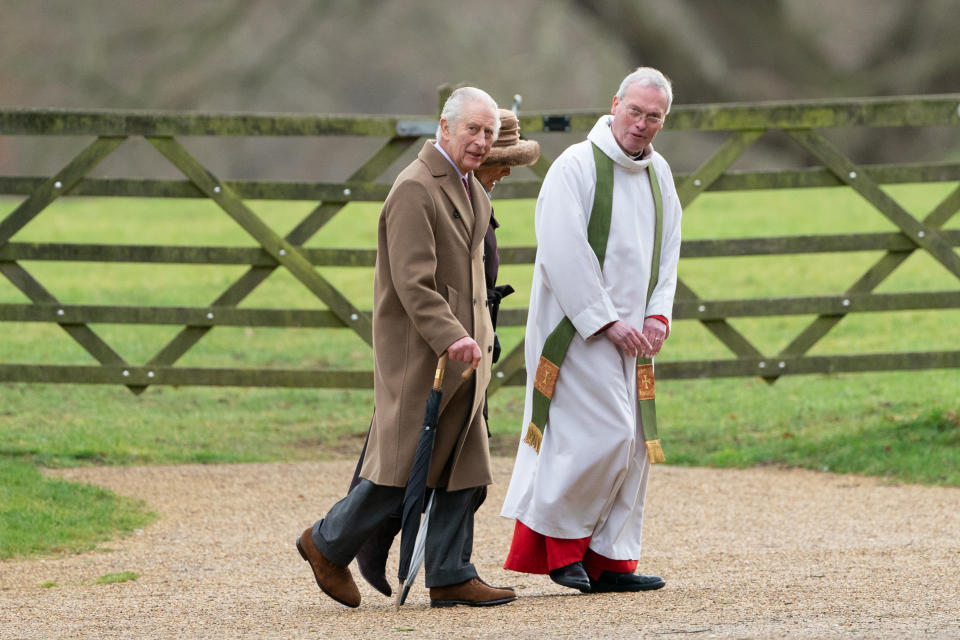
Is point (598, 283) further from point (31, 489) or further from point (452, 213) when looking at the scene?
point (31, 489)

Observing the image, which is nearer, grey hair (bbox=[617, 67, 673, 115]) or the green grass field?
grey hair (bbox=[617, 67, 673, 115])

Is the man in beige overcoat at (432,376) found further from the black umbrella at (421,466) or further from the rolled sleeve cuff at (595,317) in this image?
the rolled sleeve cuff at (595,317)

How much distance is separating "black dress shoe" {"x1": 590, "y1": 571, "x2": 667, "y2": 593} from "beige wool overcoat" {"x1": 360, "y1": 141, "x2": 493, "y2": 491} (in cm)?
66

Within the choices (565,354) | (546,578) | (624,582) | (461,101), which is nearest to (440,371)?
(565,354)

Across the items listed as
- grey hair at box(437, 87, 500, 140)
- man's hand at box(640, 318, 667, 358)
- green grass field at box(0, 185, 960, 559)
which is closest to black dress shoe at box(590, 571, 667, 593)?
man's hand at box(640, 318, 667, 358)

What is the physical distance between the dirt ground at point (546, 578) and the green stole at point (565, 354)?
58 cm

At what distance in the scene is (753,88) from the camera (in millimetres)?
27641

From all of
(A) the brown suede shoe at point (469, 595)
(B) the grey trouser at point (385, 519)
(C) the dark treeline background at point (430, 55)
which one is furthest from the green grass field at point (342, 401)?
(C) the dark treeline background at point (430, 55)

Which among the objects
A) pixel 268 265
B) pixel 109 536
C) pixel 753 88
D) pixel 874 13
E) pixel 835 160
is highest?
pixel 874 13

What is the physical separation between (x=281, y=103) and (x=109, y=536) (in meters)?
20.0

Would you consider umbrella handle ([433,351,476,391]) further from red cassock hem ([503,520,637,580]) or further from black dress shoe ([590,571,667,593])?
black dress shoe ([590,571,667,593])

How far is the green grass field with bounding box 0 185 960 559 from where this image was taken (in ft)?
25.5

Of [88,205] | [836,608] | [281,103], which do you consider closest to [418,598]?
[836,608]

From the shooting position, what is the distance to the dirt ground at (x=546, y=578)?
4.20m
